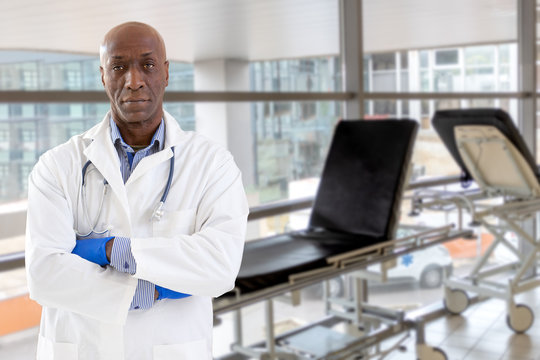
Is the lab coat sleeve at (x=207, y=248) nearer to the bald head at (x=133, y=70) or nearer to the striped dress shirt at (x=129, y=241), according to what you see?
the striped dress shirt at (x=129, y=241)

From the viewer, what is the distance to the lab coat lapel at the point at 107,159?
4.50 feet

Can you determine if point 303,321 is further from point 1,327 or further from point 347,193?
point 1,327

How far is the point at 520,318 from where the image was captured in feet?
13.5

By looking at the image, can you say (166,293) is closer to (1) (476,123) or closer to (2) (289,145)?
(2) (289,145)

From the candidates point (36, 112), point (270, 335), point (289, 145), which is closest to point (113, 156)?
point (36, 112)

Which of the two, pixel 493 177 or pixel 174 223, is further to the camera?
pixel 493 177

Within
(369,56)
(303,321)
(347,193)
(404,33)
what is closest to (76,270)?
(347,193)

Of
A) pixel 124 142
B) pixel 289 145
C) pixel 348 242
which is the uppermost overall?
pixel 124 142

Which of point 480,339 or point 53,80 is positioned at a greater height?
point 53,80

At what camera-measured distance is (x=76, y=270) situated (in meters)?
1.31

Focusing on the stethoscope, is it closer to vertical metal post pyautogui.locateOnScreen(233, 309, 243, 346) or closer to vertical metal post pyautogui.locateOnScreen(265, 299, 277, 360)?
vertical metal post pyautogui.locateOnScreen(265, 299, 277, 360)

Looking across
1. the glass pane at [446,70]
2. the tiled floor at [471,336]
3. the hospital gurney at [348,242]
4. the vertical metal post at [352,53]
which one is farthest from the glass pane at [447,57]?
the tiled floor at [471,336]

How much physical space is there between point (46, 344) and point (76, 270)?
234 millimetres

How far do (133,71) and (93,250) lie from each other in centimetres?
38
